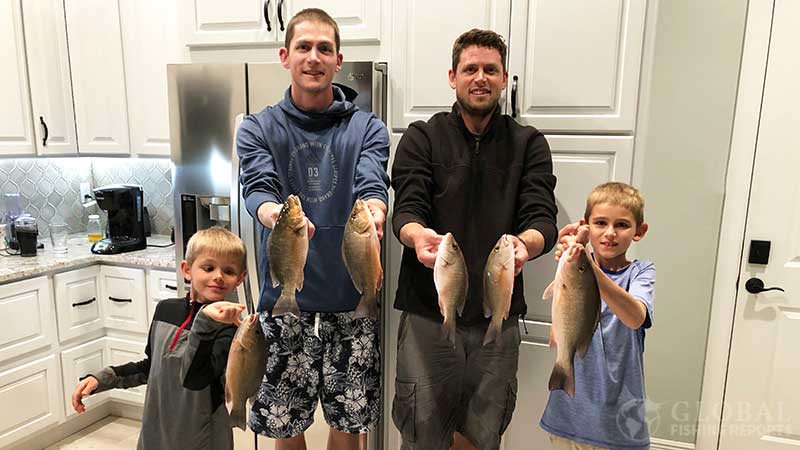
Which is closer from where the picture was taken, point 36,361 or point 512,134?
point 512,134

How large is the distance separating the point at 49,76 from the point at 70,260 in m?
1.01

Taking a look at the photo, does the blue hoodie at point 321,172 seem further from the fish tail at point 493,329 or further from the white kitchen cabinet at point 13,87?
the white kitchen cabinet at point 13,87

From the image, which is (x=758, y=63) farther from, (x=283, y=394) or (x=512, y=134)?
(x=283, y=394)

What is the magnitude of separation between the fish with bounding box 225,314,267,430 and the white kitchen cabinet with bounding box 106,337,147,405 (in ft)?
6.08

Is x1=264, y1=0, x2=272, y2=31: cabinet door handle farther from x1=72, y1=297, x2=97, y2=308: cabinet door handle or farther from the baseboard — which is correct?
the baseboard

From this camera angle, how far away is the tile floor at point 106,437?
8.87 feet

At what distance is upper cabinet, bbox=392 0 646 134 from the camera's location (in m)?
1.79

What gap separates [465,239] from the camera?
5.45 feet

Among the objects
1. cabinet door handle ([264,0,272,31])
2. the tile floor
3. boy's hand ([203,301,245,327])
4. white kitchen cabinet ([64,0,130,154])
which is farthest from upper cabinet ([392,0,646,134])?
the tile floor

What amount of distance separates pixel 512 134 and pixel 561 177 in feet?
1.09

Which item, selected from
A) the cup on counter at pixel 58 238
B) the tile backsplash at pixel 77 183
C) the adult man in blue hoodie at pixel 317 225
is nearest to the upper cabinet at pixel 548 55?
the adult man in blue hoodie at pixel 317 225

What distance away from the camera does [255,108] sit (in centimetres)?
208

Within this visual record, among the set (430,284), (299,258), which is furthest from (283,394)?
(299,258)

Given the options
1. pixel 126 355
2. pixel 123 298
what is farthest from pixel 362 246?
pixel 126 355
